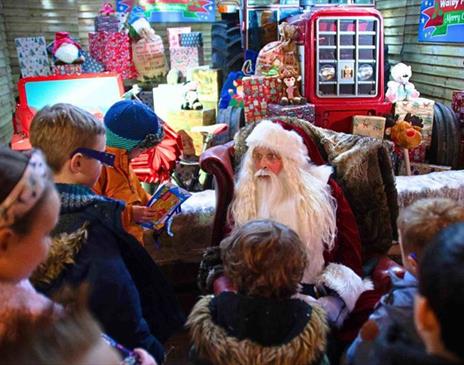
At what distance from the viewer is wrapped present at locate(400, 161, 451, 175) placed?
11.6 feet

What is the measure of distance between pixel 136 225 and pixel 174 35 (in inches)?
202

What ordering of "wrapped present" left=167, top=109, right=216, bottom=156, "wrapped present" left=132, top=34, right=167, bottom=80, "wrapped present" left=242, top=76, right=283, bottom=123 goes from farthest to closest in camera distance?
"wrapped present" left=132, top=34, right=167, bottom=80
"wrapped present" left=167, top=109, right=216, bottom=156
"wrapped present" left=242, top=76, right=283, bottom=123

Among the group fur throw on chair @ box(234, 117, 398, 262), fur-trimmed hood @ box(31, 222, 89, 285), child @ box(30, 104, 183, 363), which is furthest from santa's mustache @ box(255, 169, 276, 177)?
fur-trimmed hood @ box(31, 222, 89, 285)

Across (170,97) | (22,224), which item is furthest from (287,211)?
(170,97)

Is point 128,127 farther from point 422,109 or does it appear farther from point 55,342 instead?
point 422,109

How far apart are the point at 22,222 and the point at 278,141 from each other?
5.02ft

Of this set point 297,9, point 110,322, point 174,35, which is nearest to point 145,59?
point 174,35

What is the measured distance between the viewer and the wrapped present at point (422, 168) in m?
3.53

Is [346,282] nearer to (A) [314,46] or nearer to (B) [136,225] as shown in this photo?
(B) [136,225]

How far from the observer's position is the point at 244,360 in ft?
4.42

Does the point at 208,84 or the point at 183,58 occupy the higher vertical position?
the point at 183,58

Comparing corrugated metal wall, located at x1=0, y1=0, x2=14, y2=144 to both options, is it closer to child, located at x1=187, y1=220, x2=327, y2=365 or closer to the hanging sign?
the hanging sign

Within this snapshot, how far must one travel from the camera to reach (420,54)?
21.9 feet

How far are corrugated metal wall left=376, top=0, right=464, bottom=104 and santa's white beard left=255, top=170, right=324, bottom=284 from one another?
425 cm
